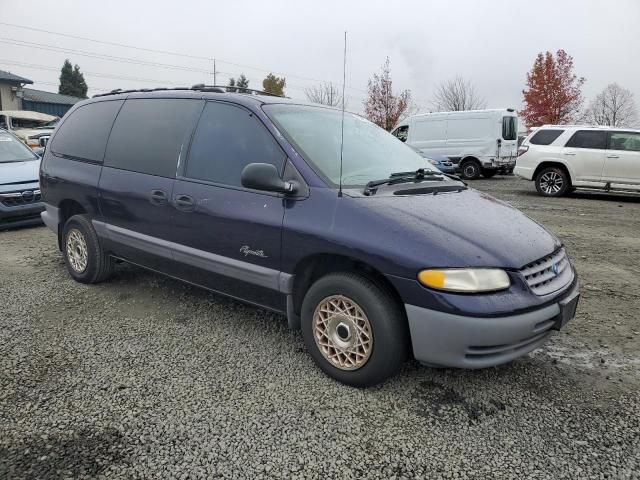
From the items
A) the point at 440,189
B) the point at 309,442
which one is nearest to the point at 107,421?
the point at 309,442

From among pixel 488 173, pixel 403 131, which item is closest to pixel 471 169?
pixel 488 173

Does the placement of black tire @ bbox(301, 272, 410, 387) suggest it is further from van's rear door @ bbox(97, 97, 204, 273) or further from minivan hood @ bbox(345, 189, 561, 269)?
van's rear door @ bbox(97, 97, 204, 273)

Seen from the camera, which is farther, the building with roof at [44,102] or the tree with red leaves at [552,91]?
the building with roof at [44,102]

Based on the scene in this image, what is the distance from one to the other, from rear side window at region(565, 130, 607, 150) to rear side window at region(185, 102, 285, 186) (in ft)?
35.8

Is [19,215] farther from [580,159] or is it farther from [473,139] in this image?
[473,139]

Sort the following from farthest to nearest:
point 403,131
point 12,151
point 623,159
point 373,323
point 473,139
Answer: point 403,131, point 473,139, point 623,159, point 12,151, point 373,323

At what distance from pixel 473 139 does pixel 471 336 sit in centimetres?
1540

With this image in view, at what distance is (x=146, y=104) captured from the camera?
4.10 metres

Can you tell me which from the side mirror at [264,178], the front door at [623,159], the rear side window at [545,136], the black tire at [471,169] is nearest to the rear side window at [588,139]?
the front door at [623,159]

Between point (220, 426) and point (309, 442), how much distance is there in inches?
18.2

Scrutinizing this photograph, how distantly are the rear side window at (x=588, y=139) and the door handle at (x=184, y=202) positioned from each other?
11.2 m

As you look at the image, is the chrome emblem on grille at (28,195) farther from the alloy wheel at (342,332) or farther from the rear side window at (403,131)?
the rear side window at (403,131)

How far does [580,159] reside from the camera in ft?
38.9

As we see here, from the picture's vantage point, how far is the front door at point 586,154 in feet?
38.3
